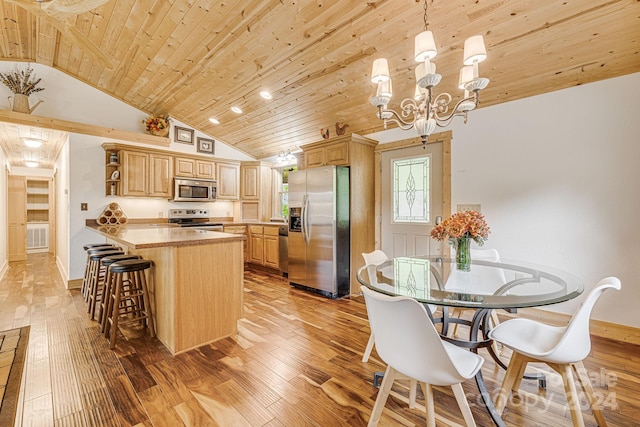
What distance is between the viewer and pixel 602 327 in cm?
257

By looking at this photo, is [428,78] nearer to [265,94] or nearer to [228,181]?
[265,94]

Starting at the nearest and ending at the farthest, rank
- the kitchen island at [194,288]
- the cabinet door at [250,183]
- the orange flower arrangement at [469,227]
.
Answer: the orange flower arrangement at [469,227] < the kitchen island at [194,288] < the cabinet door at [250,183]

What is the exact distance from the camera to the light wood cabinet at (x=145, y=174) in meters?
4.54

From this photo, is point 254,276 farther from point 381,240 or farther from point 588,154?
point 588,154

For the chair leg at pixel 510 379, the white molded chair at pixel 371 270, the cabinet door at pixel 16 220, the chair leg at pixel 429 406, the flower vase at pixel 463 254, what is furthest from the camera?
the cabinet door at pixel 16 220

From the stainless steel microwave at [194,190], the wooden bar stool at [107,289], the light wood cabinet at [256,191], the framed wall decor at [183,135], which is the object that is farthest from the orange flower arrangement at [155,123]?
the wooden bar stool at [107,289]

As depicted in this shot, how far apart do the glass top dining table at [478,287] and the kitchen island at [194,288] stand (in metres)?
1.33

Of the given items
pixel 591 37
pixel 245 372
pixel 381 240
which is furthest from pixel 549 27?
pixel 245 372

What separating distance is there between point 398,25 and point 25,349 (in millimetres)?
4179

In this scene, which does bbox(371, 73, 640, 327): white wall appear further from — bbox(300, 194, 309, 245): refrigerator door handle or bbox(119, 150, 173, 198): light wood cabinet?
bbox(119, 150, 173, 198): light wood cabinet

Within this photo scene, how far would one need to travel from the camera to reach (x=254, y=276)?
4977mm

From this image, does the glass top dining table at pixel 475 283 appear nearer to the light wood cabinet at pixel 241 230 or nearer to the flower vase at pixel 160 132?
the light wood cabinet at pixel 241 230

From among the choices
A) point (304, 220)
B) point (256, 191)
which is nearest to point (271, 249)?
point (304, 220)

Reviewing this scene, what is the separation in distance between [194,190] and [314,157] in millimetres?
2559
